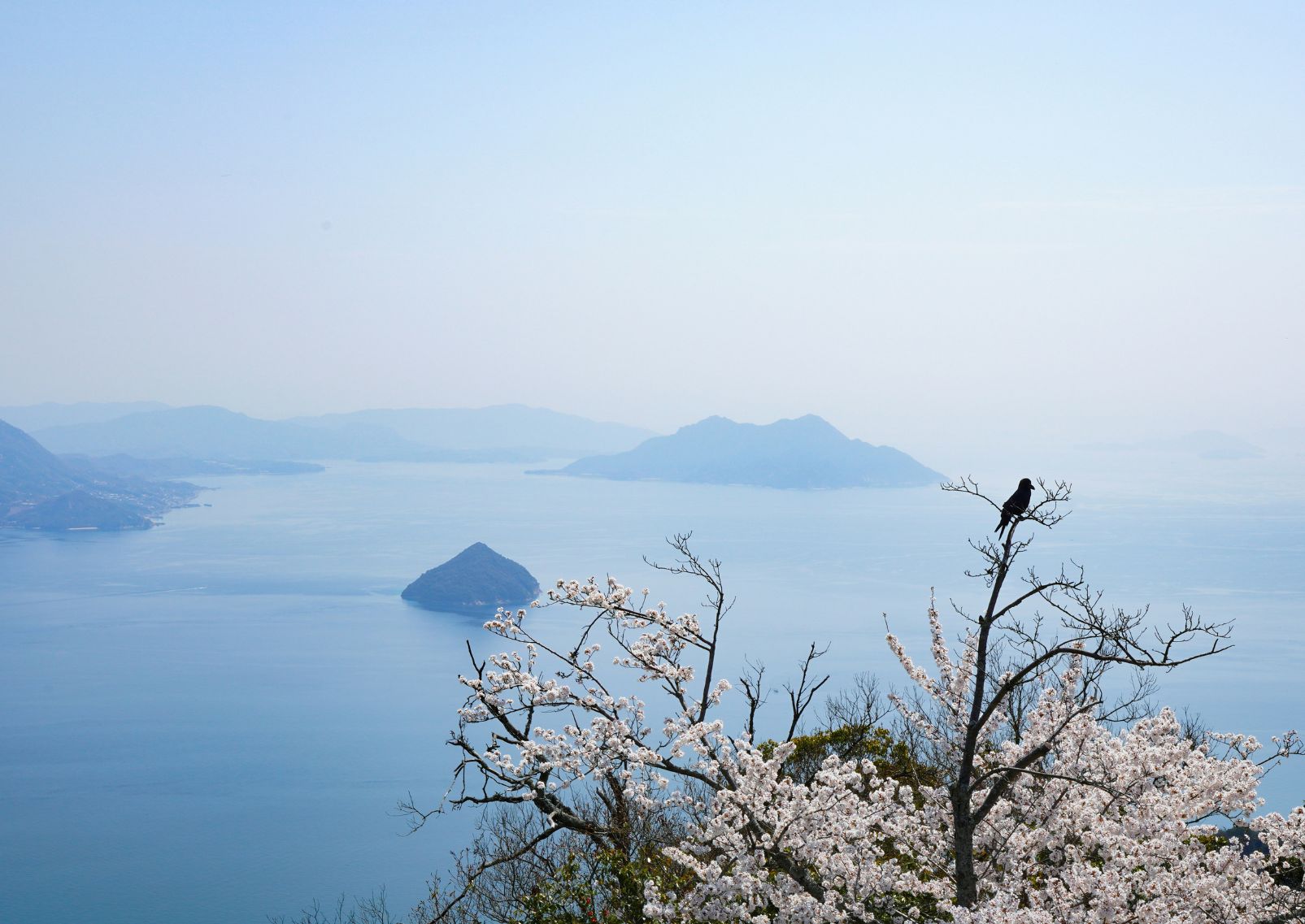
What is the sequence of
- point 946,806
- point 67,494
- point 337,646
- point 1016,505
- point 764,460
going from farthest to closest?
point 764,460 → point 67,494 → point 337,646 → point 946,806 → point 1016,505

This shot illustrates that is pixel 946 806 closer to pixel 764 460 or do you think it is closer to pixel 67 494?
pixel 67 494

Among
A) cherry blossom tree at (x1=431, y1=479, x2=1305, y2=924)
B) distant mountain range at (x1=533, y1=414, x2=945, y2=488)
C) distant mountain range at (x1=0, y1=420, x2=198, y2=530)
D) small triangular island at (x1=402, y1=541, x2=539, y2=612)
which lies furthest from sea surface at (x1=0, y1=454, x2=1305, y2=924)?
distant mountain range at (x1=533, y1=414, x2=945, y2=488)

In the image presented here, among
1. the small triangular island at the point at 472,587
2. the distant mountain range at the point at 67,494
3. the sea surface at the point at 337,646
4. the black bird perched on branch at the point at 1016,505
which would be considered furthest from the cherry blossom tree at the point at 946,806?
the distant mountain range at the point at 67,494

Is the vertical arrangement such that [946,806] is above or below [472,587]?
above

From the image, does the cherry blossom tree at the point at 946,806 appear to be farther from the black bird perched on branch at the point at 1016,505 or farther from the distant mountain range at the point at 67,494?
the distant mountain range at the point at 67,494

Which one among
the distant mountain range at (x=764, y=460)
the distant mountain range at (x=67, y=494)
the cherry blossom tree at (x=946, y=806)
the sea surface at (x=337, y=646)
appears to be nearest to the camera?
the cherry blossom tree at (x=946, y=806)

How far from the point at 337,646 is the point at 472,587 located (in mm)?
12466

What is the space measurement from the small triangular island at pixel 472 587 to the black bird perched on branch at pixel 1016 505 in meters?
57.8

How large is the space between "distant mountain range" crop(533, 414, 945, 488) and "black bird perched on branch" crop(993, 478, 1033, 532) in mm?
139667

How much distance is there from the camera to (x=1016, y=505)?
405cm

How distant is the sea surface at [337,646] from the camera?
27.3 meters

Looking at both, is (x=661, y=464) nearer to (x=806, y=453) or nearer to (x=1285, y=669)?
(x=806, y=453)

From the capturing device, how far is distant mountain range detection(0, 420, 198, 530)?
96.9 meters

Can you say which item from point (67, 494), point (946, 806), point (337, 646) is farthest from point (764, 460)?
point (946, 806)
